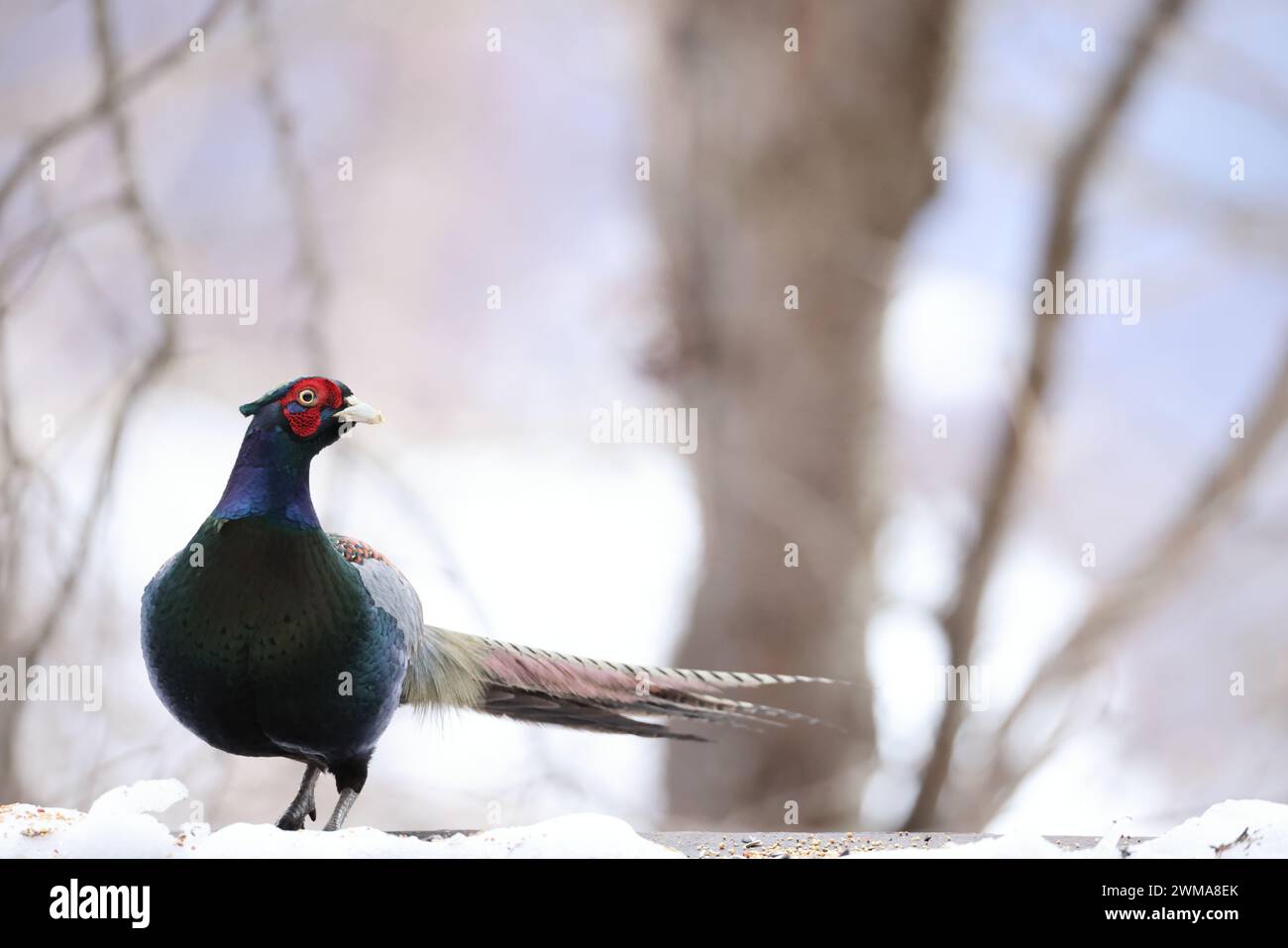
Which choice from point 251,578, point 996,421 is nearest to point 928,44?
point 996,421

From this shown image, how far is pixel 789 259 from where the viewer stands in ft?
11.7

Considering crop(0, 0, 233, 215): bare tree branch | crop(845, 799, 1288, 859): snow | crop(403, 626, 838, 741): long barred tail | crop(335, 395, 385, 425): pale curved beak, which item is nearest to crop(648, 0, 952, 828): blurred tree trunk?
crop(0, 0, 233, 215): bare tree branch

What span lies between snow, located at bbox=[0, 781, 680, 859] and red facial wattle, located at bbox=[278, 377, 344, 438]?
554mm

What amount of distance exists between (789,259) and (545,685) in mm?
1882

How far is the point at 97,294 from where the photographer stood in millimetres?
2744

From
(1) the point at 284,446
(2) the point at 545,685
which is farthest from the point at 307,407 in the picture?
(2) the point at 545,685

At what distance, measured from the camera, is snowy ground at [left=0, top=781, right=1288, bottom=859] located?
176cm

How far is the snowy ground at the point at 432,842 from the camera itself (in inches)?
69.3

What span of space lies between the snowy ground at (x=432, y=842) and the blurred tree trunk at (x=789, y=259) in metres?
1.55
